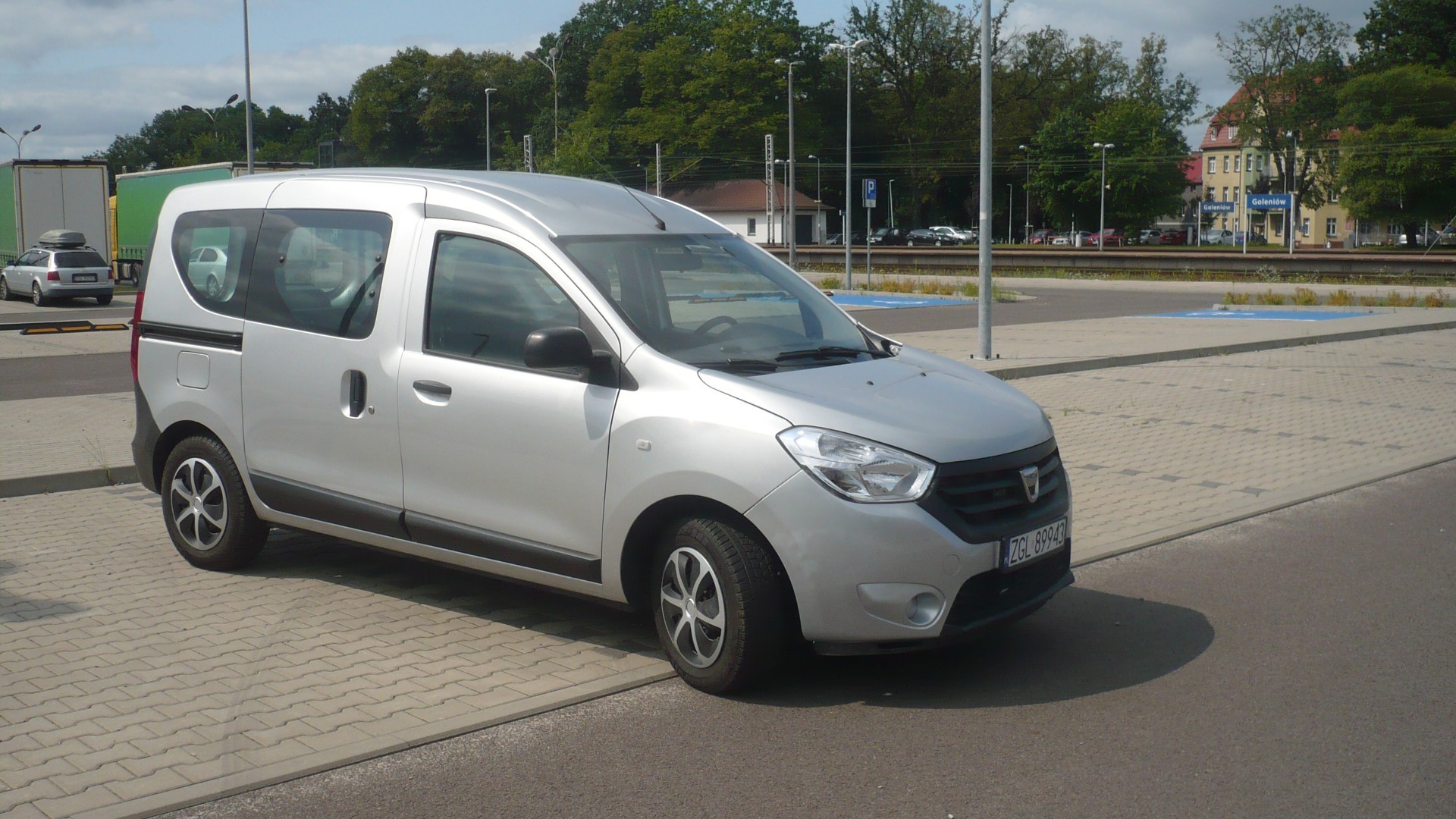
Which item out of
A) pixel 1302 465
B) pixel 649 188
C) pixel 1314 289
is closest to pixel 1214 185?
pixel 649 188

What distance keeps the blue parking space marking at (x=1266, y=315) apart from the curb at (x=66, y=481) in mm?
21034

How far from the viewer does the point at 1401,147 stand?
78.3 metres

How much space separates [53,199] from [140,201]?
9.01ft

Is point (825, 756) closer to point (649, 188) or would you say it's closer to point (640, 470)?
point (640, 470)

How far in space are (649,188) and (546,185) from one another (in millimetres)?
86725

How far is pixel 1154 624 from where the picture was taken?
596 centimetres

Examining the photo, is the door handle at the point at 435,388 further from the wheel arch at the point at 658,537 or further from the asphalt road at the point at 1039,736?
the asphalt road at the point at 1039,736

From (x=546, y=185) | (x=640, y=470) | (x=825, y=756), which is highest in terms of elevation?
(x=546, y=185)

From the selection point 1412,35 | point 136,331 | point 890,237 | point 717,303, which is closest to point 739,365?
point 717,303

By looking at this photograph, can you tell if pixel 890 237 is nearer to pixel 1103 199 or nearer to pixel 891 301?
pixel 1103 199

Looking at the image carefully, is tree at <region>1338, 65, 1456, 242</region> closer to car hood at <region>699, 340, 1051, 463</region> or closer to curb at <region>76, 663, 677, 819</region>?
car hood at <region>699, 340, 1051, 463</region>

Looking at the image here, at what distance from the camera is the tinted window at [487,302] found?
5.50 metres

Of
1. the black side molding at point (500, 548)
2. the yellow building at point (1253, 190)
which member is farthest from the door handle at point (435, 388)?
the yellow building at point (1253, 190)

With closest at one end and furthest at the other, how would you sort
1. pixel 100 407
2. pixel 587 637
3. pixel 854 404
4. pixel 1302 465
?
pixel 854 404
pixel 587 637
pixel 1302 465
pixel 100 407
